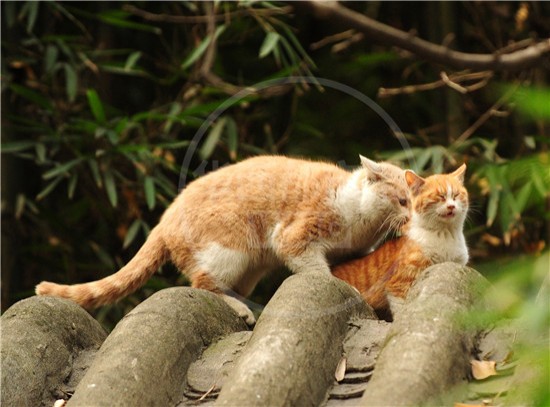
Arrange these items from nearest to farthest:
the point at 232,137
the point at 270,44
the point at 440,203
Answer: the point at 440,203 < the point at 270,44 < the point at 232,137

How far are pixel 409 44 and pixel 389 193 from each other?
1.33m

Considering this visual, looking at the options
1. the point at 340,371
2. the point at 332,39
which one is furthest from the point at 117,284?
the point at 332,39

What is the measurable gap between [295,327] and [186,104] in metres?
3.72

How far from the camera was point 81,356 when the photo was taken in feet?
9.09

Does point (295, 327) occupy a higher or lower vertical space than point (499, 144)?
higher

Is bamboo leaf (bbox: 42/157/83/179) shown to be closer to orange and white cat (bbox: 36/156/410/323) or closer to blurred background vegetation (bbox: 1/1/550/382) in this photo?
blurred background vegetation (bbox: 1/1/550/382)

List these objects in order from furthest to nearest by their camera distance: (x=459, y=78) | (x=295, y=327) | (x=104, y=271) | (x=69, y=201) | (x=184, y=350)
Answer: (x=69, y=201)
(x=104, y=271)
(x=459, y=78)
(x=184, y=350)
(x=295, y=327)

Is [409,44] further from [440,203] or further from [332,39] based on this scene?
[332,39]

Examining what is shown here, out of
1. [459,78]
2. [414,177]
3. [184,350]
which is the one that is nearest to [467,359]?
[184,350]

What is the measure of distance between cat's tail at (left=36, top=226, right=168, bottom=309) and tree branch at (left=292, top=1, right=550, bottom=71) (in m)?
1.57

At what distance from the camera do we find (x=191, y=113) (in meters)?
5.30

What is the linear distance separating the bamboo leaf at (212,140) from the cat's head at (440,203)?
7.29ft

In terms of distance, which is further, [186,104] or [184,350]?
[186,104]

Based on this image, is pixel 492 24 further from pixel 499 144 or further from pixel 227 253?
pixel 227 253
